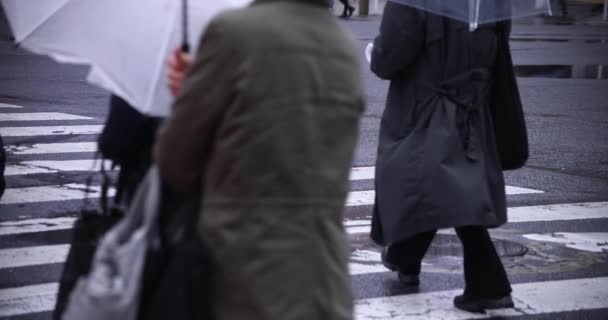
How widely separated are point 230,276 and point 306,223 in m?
0.22

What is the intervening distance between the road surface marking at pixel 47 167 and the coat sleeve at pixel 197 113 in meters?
6.35

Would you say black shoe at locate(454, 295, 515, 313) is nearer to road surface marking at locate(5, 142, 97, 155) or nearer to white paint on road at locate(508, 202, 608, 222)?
white paint on road at locate(508, 202, 608, 222)

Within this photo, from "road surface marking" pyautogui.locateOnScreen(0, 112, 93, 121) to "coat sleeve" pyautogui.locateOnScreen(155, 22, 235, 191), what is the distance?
952 centimetres

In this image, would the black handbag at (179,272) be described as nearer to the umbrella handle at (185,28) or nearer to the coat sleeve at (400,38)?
the umbrella handle at (185,28)

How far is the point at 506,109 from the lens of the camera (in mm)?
5441

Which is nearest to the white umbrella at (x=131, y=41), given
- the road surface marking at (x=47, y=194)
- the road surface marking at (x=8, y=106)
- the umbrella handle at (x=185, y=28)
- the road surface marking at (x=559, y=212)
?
the umbrella handle at (x=185, y=28)

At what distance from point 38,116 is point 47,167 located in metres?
2.92

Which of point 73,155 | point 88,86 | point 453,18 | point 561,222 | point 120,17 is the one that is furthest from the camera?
point 88,86

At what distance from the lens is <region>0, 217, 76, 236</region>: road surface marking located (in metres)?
7.18

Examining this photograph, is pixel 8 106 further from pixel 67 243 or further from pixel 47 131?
pixel 67 243

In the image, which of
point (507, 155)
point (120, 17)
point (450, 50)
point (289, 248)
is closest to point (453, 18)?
point (450, 50)

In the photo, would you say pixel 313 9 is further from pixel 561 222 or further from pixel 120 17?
pixel 561 222

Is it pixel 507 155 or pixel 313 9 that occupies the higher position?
pixel 313 9

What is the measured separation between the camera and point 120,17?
3174 millimetres
